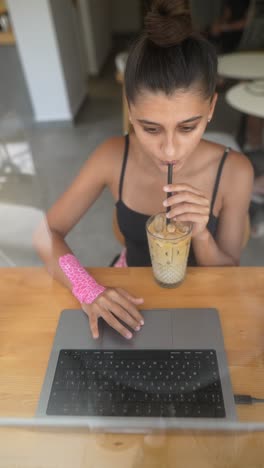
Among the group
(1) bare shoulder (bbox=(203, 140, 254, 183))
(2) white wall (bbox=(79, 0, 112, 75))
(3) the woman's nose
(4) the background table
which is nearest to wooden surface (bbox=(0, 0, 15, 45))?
(2) white wall (bbox=(79, 0, 112, 75))

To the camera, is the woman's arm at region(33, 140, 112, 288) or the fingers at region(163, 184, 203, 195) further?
the woman's arm at region(33, 140, 112, 288)

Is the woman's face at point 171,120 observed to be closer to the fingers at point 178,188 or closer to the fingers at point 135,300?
the fingers at point 178,188

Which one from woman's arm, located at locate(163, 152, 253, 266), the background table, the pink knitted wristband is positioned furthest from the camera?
the background table

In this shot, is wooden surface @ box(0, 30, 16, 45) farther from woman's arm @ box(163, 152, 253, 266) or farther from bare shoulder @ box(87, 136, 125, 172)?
woman's arm @ box(163, 152, 253, 266)

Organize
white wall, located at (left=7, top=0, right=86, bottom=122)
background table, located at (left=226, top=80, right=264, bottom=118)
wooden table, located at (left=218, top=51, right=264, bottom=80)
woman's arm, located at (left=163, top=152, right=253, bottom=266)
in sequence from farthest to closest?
1. white wall, located at (left=7, top=0, right=86, bottom=122)
2. wooden table, located at (left=218, top=51, right=264, bottom=80)
3. background table, located at (left=226, top=80, right=264, bottom=118)
4. woman's arm, located at (left=163, top=152, right=253, bottom=266)

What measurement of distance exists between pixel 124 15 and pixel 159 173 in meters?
5.71

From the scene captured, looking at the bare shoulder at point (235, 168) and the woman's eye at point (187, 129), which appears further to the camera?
the bare shoulder at point (235, 168)

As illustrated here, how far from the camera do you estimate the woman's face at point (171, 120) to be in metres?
0.62

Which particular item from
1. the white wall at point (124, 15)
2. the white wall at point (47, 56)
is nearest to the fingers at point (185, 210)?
the white wall at point (47, 56)

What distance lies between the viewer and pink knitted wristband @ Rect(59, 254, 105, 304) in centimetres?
68

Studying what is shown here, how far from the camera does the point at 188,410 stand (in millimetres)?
512

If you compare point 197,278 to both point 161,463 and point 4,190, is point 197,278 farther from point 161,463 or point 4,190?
point 4,190

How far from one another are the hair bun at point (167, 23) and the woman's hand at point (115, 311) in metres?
0.45

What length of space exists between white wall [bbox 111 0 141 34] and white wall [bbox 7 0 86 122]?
2648 millimetres
